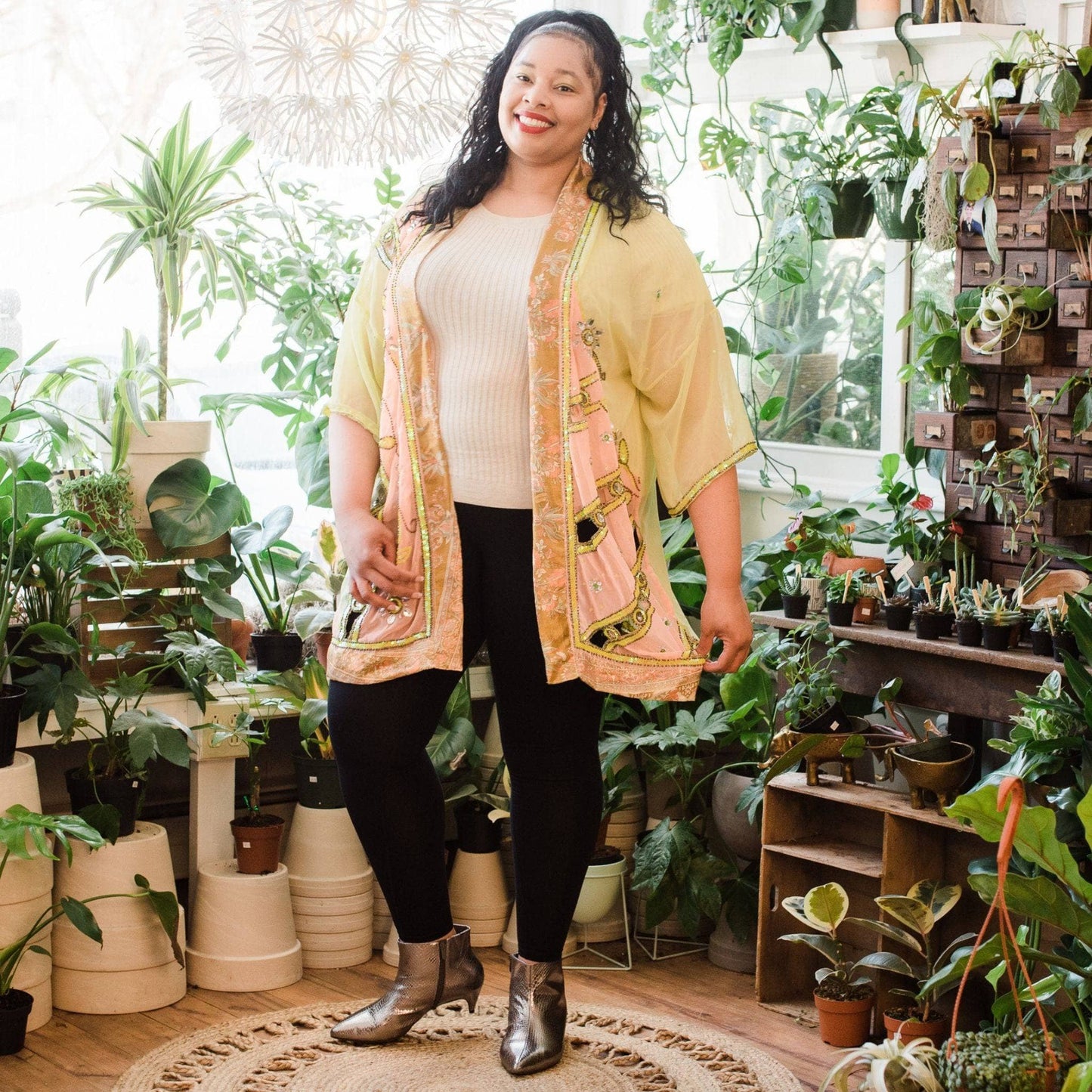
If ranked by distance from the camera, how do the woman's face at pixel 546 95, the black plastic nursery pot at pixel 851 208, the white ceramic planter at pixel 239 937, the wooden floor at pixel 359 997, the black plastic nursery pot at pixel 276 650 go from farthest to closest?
the black plastic nursery pot at pixel 276 650 < the black plastic nursery pot at pixel 851 208 < the white ceramic planter at pixel 239 937 < the wooden floor at pixel 359 997 < the woman's face at pixel 546 95

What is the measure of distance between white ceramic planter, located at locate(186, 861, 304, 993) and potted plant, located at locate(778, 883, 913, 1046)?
891 mm

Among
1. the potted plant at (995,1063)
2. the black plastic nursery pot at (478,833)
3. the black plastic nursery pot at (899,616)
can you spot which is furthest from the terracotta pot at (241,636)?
the potted plant at (995,1063)

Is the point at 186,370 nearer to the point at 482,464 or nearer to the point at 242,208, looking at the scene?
the point at 242,208

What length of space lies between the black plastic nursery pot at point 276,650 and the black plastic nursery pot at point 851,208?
1333 mm

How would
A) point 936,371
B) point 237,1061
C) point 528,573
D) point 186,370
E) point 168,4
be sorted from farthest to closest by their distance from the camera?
point 186,370 → point 168,4 → point 936,371 → point 237,1061 → point 528,573

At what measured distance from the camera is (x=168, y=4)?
123 inches

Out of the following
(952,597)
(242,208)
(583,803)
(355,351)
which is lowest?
(583,803)

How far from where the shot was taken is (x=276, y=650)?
3115mm

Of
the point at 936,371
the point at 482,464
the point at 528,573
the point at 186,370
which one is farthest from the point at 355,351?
the point at 186,370

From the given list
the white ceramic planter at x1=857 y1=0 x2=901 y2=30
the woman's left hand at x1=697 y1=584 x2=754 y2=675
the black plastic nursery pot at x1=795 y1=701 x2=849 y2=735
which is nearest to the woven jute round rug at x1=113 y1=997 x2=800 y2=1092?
the black plastic nursery pot at x1=795 y1=701 x2=849 y2=735

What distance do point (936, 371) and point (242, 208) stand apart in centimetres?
149

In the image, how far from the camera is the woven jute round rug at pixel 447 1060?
2283mm

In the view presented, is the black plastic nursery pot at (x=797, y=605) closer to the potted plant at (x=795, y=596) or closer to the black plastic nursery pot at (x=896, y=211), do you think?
the potted plant at (x=795, y=596)

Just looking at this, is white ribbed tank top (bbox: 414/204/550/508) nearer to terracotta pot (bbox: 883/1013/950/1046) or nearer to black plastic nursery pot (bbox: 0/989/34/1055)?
terracotta pot (bbox: 883/1013/950/1046)
